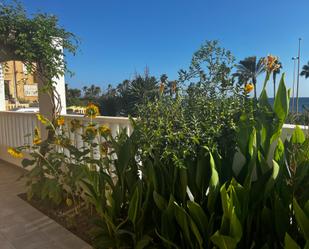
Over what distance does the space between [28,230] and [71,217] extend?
0.37m

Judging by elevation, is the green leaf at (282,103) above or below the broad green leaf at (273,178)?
above

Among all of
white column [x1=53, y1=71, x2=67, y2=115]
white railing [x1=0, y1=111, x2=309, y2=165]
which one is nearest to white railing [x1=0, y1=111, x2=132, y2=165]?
white railing [x1=0, y1=111, x2=309, y2=165]

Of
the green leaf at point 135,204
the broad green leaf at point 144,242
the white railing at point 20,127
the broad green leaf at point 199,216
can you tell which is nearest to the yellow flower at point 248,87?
the broad green leaf at point 199,216

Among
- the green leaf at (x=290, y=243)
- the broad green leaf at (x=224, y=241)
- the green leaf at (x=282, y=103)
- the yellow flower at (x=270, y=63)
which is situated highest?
the yellow flower at (x=270, y=63)

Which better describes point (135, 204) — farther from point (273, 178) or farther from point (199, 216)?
point (273, 178)

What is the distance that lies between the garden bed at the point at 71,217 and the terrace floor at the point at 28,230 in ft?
0.16

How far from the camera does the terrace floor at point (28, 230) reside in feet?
7.23

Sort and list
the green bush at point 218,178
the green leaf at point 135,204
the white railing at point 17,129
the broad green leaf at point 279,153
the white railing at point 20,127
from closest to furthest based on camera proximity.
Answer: the green bush at point 218,178 → the broad green leaf at point 279,153 → the green leaf at point 135,204 → the white railing at point 20,127 → the white railing at point 17,129

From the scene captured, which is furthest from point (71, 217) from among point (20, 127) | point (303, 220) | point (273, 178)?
point (20, 127)

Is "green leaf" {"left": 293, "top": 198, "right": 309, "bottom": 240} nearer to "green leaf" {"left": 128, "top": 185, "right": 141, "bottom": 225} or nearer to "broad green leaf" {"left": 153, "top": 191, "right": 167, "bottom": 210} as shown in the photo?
"broad green leaf" {"left": 153, "top": 191, "right": 167, "bottom": 210}

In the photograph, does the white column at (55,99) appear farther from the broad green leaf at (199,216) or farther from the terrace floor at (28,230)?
the broad green leaf at (199,216)

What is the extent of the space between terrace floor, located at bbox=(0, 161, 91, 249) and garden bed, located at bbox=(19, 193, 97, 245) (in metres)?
0.05

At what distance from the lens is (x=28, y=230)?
96.5 inches

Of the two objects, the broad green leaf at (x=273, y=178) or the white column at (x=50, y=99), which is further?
the white column at (x=50, y=99)
